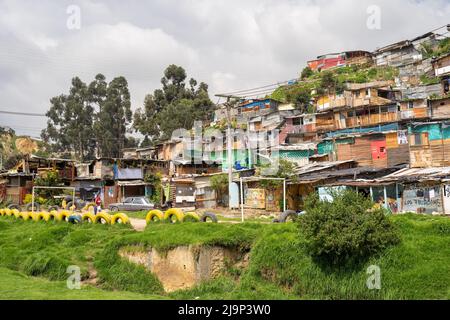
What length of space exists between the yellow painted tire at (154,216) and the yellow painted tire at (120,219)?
127cm

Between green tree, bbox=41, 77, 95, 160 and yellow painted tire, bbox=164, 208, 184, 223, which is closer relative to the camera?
yellow painted tire, bbox=164, 208, 184, 223

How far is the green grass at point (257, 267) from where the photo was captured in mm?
11508

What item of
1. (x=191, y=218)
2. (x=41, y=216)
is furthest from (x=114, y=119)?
(x=191, y=218)

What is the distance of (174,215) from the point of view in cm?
2088

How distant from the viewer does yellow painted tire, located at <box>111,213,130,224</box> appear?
73.8 ft

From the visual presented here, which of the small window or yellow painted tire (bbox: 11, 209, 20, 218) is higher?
the small window

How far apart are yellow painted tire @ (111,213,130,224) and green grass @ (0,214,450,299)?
92.1 inches

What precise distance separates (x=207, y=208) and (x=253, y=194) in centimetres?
614

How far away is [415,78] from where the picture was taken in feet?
223

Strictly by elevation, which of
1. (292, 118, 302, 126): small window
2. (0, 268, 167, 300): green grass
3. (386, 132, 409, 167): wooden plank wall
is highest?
(292, 118, 302, 126): small window

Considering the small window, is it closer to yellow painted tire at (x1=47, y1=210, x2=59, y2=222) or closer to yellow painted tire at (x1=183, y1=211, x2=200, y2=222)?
yellow painted tire at (x1=47, y1=210, x2=59, y2=222)

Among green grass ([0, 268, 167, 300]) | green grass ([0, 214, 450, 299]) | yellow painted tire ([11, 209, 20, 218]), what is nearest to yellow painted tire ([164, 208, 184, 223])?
green grass ([0, 214, 450, 299])

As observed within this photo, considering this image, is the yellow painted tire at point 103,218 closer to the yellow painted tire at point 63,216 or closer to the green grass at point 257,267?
the green grass at point 257,267
